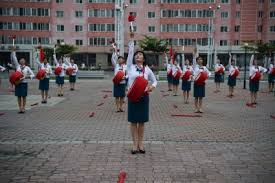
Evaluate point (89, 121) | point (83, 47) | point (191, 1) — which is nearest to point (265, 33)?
point (191, 1)

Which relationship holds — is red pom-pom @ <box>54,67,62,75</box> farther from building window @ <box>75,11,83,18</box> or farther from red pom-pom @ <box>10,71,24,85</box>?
building window @ <box>75,11,83,18</box>

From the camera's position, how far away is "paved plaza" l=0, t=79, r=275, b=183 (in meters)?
6.84

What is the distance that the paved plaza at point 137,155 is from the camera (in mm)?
6836

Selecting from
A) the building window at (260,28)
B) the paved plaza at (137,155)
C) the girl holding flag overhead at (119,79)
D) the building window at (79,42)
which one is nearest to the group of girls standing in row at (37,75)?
the paved plaza at (137,155)

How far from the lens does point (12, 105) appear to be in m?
16.8

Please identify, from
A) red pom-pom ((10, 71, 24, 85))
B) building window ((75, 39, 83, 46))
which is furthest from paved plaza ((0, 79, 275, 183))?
building window ((75, 39, 83, 46))

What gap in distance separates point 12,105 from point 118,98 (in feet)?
16.8

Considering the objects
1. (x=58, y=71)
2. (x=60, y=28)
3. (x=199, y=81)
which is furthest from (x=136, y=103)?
(x=60, y=28)

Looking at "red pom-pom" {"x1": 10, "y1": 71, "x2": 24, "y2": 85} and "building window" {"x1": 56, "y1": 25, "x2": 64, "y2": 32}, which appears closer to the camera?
"red pom-pom" {"x1": 10, "y1": 71, "x2": 24, "y2": 85}

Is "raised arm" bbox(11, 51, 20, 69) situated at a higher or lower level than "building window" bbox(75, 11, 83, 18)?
lower

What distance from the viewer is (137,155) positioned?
8.17 meters

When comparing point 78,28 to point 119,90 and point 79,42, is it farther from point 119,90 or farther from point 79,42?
point 119,90

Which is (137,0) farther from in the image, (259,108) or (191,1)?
(259,108)

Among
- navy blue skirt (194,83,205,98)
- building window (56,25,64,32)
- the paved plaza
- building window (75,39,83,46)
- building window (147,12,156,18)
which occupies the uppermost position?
building window (147,12,156,18)
